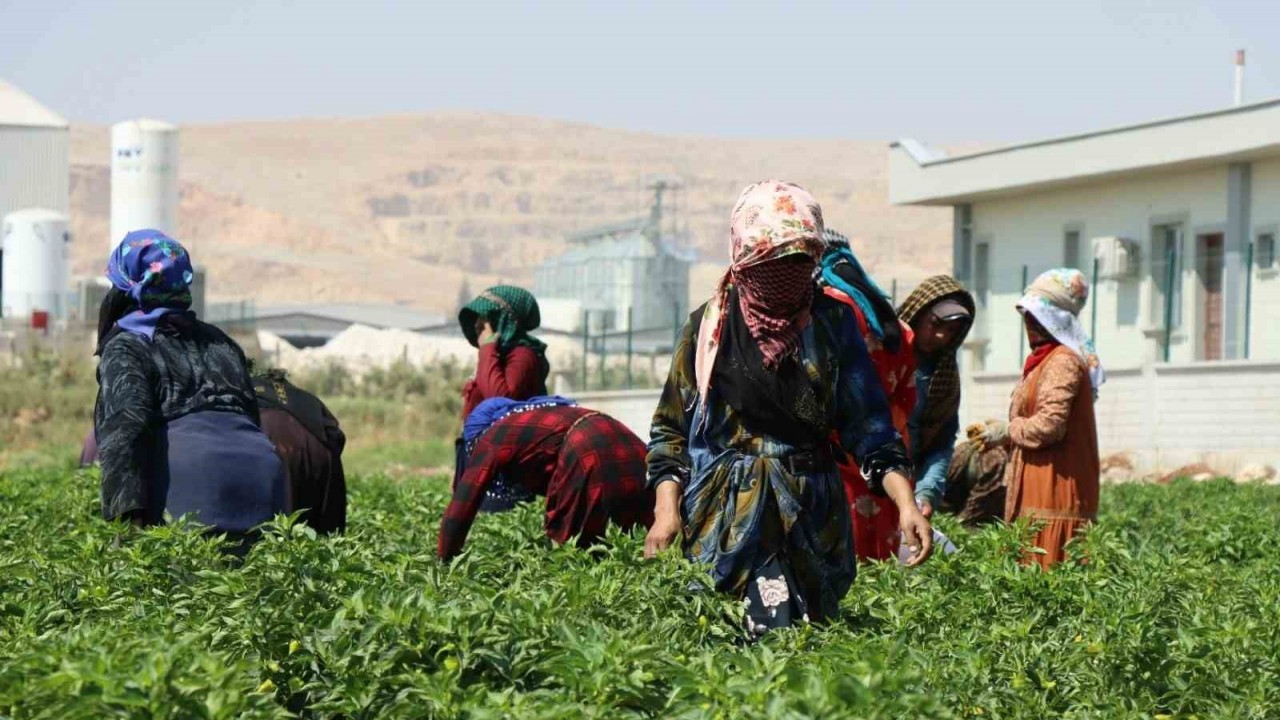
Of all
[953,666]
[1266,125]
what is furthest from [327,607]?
[1266,125]

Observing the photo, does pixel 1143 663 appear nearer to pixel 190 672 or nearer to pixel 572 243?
pixel 190 672

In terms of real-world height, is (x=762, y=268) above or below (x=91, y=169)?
below

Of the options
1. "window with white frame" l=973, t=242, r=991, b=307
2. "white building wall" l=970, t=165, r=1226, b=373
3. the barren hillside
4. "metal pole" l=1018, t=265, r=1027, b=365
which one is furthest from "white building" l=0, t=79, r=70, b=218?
"metal pole" l=1018, t=265, r=1027, b=365

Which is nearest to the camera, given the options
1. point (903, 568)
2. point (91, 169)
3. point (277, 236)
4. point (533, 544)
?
point (903, 568)

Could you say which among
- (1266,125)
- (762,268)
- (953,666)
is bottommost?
(953,666)

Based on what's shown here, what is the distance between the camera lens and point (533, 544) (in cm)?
786

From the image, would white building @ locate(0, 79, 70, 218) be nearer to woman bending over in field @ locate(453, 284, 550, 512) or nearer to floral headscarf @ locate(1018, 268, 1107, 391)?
woman bending over in field @ locate(453, 284, 550, 512)

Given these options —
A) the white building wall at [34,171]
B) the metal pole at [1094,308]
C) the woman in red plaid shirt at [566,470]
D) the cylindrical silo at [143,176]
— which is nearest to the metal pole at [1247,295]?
the metal pole at [1094,308]

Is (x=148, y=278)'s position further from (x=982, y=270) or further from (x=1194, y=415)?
(x=982, y=270)

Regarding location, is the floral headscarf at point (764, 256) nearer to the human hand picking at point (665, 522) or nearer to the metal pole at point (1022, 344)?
the human hand picking at point (665, 522)

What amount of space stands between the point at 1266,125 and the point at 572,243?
61.8 metres

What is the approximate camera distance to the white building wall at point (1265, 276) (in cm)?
2569

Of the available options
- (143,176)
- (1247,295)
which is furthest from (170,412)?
(143,176)

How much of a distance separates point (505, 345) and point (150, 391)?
3.25 m
